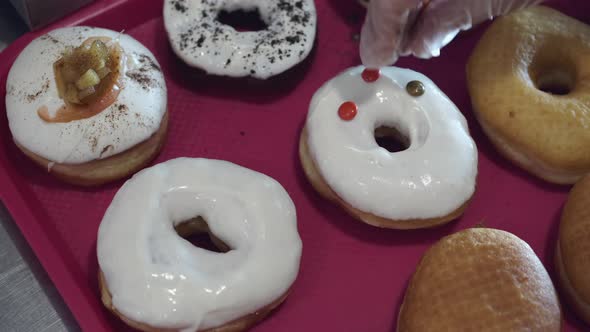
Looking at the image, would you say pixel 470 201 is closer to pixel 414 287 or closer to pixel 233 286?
pixel 414 287

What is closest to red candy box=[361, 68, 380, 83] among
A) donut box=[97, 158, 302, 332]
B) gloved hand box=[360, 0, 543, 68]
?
gloved hand box=[360, 0, 543, 68]

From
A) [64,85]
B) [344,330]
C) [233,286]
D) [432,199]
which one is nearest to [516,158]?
[432,199]

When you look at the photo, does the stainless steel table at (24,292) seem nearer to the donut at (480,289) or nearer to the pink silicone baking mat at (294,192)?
the pink silicone baking mat at (294,192)

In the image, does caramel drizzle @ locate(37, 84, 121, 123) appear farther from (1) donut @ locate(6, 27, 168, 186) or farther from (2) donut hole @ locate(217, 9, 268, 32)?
(2) donut hole @ locate(217, 9, 268, 32)

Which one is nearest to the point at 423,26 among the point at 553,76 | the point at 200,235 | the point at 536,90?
the point at 536,90

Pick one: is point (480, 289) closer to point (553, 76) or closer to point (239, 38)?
point (553, 76)

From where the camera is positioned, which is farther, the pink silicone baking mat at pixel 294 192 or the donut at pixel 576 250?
the pink silicone baking mat at pixel 294 192

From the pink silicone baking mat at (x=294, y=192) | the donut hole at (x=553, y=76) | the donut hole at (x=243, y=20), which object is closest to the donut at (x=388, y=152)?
the pink silicone baking mat at (x=294, y=192)
